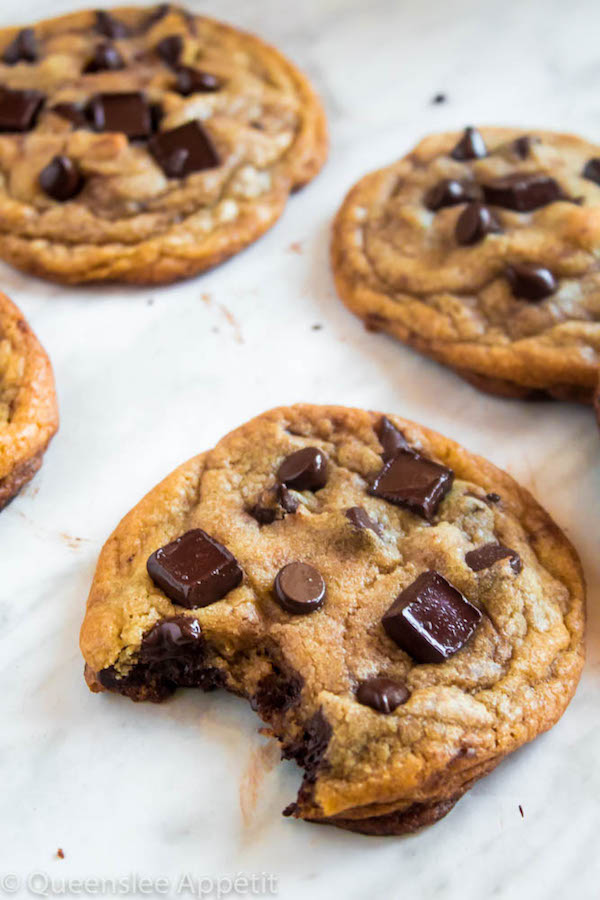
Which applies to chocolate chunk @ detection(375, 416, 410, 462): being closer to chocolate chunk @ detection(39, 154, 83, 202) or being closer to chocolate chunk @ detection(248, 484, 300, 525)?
chocolate chunk @ detection(248, 484, 300, 525)

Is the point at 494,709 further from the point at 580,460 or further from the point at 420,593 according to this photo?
the point at 580,460

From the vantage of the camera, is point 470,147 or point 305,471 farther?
point 470,147

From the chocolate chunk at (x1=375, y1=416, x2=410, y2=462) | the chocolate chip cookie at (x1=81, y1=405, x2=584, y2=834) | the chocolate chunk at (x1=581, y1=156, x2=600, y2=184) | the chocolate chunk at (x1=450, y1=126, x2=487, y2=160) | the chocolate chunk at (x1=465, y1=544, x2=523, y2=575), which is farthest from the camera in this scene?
the chocolate chunk at (x1=450, y1=126, x2=487, y2=160)

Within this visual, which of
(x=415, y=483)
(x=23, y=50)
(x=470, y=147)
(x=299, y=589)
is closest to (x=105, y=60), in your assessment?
(x=23, y=50)

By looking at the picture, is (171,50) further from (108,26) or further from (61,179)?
(61,179)

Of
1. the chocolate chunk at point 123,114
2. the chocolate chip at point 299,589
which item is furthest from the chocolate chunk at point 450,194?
the chocolate chip at point 299,589

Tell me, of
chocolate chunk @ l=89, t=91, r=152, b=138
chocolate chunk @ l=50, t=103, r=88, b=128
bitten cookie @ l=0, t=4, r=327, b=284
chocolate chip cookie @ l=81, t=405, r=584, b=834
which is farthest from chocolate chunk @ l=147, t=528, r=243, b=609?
chocolate chunk @ l=50, t=103, r=88, b=128

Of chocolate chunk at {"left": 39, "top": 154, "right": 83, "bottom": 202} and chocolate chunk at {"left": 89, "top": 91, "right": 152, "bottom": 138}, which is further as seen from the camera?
chocolate chunk at {"left": 89, "top": 91, "right": 152, "bottom": 138}
